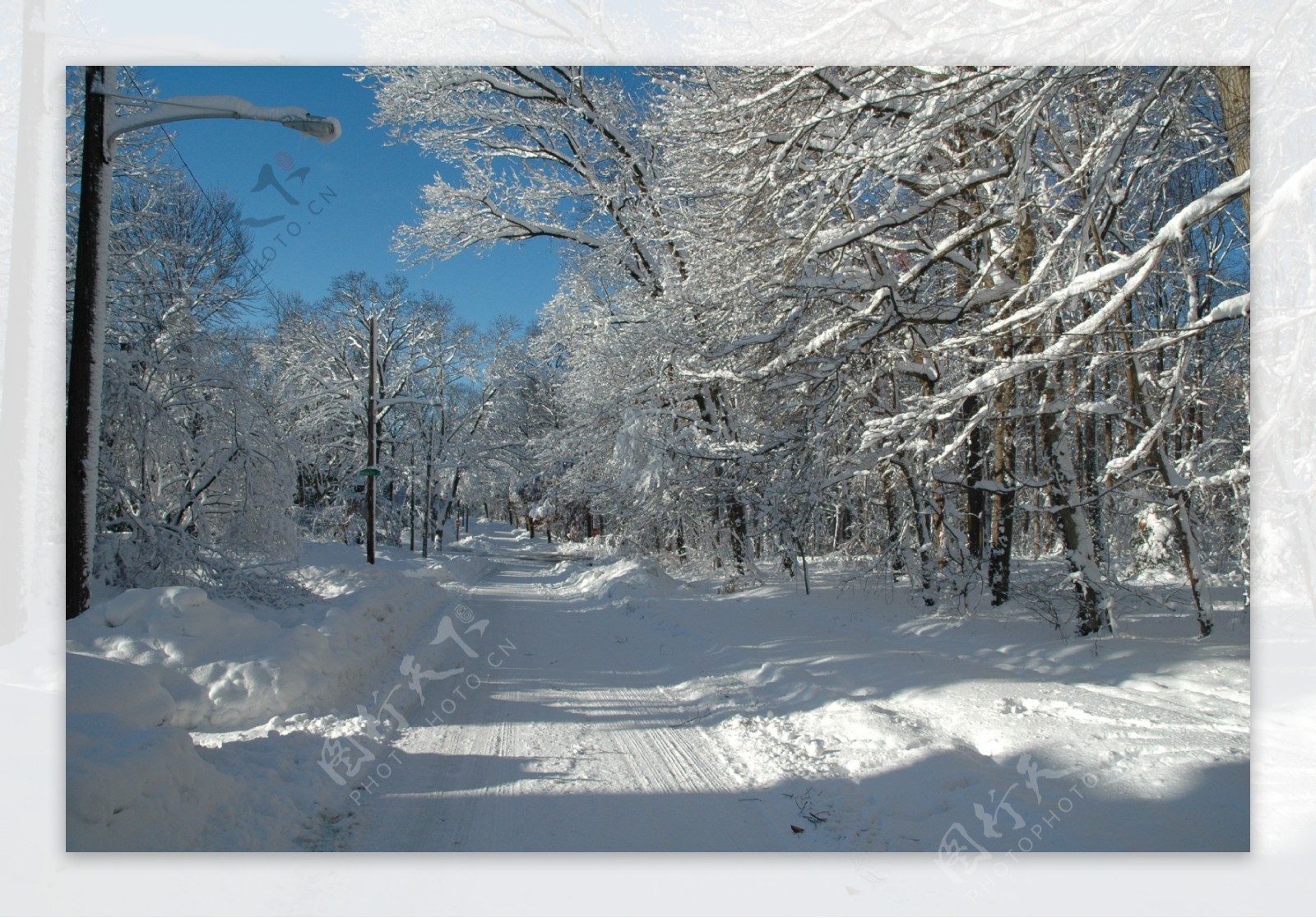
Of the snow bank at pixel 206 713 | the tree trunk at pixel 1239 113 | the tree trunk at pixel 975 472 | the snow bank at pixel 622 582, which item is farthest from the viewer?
the snow bank at pixel 622 582

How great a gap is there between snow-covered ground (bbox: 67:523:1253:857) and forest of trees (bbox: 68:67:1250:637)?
162 cm

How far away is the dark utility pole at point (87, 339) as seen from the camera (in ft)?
15.5

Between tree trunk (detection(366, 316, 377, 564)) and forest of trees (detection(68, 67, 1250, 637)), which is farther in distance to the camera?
tree trunk (detection(366, 316, 377, 564))

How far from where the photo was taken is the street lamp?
182 inches

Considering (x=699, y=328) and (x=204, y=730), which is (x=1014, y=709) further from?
(x=699, y=328)

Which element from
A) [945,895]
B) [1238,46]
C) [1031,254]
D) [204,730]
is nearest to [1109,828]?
[945,895]

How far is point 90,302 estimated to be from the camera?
4.98m

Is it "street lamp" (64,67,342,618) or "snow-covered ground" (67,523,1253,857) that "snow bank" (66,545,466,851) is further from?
"street lamp" (64,67,342,618)

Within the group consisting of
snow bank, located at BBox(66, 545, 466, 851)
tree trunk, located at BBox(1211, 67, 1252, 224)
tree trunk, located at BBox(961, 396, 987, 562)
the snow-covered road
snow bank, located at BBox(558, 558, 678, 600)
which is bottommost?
snow bank, located at BBox(558, 558, 678, 600)

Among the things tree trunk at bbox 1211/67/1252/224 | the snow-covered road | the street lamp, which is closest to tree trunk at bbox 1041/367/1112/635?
tree trunk at bbox 1211/67/1252/224

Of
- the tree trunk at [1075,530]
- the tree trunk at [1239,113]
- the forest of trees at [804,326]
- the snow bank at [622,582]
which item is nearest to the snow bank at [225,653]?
the forest of trees at [804,326]

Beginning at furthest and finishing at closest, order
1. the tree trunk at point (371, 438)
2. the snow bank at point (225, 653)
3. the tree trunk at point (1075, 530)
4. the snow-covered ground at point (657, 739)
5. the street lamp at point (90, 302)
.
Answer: the tree trunk at point (371, 438)
the tree trunk at point (1075, 530)
the snow bank at point (225, 653)
the street lamp at point (90, 302)
the snow-covered ground at point (657, 739)

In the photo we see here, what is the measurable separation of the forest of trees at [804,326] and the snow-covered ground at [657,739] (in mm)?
1620

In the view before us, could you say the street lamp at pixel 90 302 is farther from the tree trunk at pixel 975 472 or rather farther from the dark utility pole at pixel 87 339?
the tree trunk at pixel 975 472
